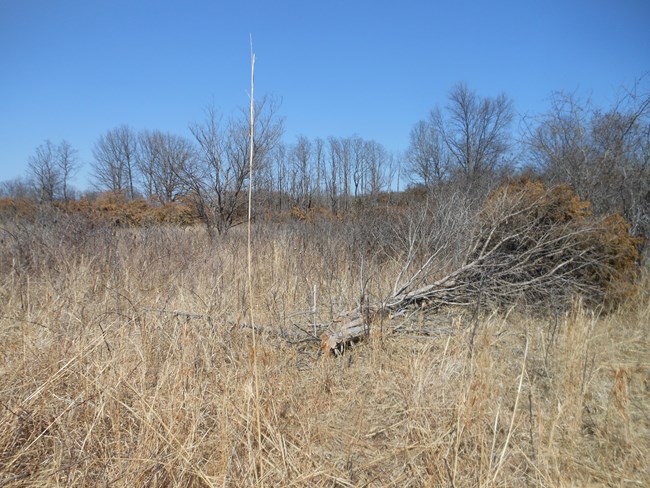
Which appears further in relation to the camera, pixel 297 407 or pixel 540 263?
pixel 540 263

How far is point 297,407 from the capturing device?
6.89 ft

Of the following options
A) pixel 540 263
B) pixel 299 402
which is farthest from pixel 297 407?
pixel 540 263

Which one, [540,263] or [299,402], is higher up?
[540,263]

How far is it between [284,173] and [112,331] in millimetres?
27038

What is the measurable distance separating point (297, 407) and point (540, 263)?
3884 mm

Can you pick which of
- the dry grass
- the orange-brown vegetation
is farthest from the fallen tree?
the dry grass

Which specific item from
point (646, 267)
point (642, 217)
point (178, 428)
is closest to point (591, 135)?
point (642, 217)

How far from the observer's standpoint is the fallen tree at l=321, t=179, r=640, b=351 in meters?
3.97

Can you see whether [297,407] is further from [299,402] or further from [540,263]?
[540,263]

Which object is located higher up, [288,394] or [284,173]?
[284,173]

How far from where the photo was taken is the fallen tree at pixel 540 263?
3.97m

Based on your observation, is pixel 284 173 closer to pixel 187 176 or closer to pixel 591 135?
pixel 187 176

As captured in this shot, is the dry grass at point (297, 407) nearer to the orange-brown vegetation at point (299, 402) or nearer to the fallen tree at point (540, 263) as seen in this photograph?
the orange-brown vegetation at point (299, 402)

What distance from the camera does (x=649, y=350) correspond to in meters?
3.03
